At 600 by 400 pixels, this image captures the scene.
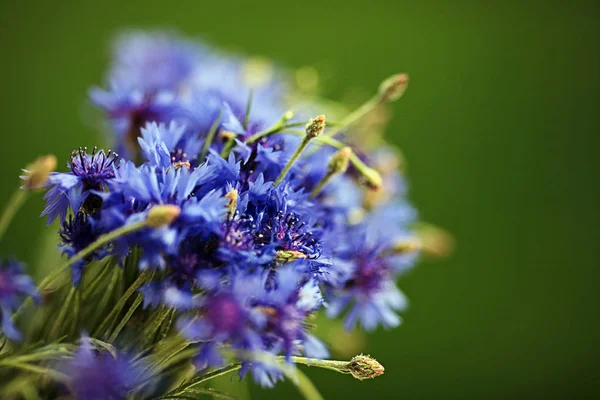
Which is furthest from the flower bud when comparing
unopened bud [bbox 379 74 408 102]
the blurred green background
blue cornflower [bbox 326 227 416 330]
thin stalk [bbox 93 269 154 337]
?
the blurred green background

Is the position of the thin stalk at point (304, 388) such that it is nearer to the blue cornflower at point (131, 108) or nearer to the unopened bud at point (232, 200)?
the unopened bud at point (232, 200)

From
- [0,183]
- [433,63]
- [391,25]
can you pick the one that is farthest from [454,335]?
[0,183]

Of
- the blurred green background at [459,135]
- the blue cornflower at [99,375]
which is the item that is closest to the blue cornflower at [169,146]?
the blue cornflower at [99,375]

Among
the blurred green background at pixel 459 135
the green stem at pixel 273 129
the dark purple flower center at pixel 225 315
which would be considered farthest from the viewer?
the blurred green background at pixel 459 135

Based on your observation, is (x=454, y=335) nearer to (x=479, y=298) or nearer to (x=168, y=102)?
(x=479, y=298)

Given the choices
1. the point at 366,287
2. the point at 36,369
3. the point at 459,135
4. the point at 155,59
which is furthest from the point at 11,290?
the point at 459,135
